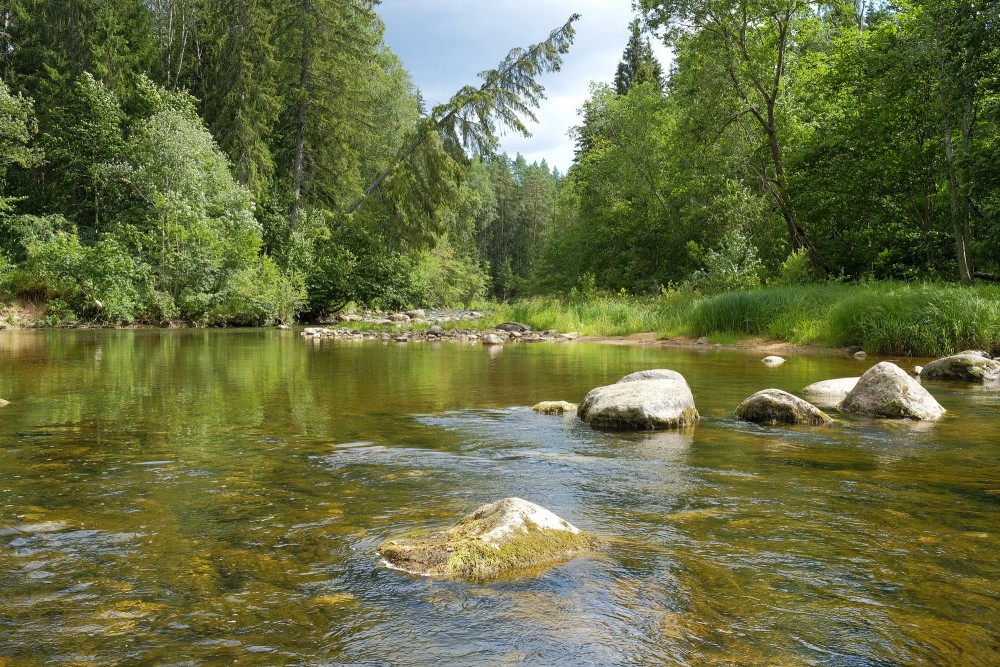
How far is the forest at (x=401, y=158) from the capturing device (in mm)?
20422

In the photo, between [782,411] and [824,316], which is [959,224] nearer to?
[824,316]

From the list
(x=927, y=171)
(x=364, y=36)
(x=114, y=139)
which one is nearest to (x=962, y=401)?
(x=927, y=171)

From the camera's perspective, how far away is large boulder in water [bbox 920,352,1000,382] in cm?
919

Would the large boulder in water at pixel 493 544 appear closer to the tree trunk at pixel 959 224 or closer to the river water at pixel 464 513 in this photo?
the river water at pixel 464 513

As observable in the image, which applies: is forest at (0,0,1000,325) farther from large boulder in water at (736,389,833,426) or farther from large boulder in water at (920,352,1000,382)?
large boulder in water at (736,389,833,426)

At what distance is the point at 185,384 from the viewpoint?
27.7 feet

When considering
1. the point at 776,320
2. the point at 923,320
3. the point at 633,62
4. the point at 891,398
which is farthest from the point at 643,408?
the point at 633,62

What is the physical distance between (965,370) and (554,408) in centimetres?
621

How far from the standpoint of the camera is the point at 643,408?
19.7 ft

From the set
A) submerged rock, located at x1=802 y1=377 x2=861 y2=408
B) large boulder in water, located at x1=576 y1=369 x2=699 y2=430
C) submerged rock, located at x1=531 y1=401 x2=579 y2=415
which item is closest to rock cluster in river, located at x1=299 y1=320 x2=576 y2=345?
submerged rock, located at x1=802 y1=377 x2=861 y2=408

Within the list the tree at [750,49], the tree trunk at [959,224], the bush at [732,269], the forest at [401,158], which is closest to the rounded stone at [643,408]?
the forest at [401,158]

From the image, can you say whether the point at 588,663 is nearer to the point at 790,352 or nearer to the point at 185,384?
the point at 185,384

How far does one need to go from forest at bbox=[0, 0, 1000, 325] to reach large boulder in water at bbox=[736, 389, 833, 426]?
523 inches

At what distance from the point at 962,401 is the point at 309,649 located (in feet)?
24.8
